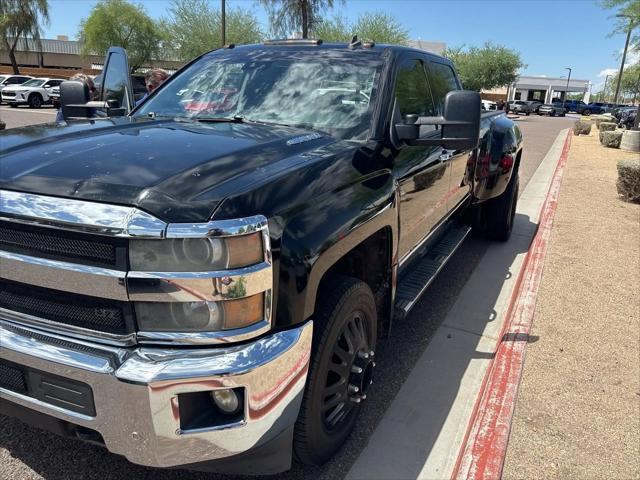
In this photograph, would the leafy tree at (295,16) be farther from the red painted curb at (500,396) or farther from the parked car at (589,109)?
the parked car at (589,109)

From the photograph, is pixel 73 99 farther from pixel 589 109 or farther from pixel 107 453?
pixel 589 109

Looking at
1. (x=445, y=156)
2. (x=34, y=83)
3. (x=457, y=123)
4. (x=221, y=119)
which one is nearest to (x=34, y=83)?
(x=34, y=83)

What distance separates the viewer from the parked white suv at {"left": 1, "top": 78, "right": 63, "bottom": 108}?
28234mm

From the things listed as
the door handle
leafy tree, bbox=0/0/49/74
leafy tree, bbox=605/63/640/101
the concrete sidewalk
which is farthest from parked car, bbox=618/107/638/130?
leafy tree, bbox=0/0/49/74

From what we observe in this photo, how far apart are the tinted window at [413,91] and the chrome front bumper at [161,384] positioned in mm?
1904

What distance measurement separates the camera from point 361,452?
8.61 feet

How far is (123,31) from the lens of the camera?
40.2 m

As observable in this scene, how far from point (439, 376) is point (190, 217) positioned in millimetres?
2278

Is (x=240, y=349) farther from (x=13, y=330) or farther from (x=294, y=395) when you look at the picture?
(x=13, y=330)

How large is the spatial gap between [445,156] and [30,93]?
1216 inches

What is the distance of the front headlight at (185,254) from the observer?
5.45 ft

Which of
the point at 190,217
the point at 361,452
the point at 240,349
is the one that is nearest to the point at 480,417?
the point at 361,452

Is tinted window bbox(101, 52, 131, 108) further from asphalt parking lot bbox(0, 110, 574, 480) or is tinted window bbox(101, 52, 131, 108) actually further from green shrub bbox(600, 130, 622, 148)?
green shrub bbox(600, 130, 622, 148)

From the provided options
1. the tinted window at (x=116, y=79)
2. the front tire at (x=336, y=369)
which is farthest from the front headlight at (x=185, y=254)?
the tinted window at (x=116, y=79)
